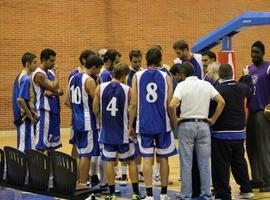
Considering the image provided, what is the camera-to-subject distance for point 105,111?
696 centimetres

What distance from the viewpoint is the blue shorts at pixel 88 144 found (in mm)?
7414

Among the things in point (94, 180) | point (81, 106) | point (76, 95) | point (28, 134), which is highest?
point (76, 95)

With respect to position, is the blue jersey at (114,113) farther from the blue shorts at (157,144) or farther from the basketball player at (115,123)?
the blue shorts at (157,144)

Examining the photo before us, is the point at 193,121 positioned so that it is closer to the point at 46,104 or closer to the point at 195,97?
the point at 195,97

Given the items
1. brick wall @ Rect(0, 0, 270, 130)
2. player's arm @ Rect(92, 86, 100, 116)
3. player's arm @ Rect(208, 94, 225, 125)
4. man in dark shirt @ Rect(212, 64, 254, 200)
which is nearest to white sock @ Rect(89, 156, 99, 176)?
player's arm @ Rect(92, 86, 100, 116)

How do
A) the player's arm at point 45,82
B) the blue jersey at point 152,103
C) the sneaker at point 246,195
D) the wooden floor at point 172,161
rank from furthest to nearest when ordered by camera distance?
1. the player's arm at point 45,82
2. the wooden floor at point 172,161
3. the sneaker at point 246,195
4. the blue jersey at point 152,103

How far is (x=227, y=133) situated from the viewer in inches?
272

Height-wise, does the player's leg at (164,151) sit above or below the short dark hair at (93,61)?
below

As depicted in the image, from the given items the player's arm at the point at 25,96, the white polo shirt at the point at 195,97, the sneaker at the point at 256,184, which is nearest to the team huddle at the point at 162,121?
the white polo shirt at the point at 195,97

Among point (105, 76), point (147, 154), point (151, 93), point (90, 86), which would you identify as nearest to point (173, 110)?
point (151, 93)

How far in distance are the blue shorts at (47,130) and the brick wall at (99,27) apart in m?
8.77

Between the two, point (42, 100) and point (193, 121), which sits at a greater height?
point (42, 100)

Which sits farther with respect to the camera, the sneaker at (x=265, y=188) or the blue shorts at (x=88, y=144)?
the sneaker at (x=265, y=188)

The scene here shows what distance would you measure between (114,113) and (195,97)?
1.05m
